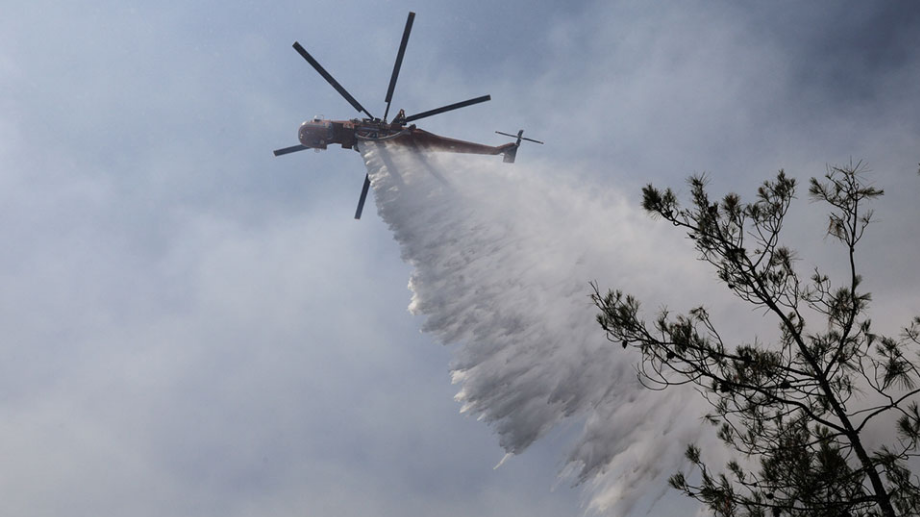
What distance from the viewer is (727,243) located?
7.29 metres

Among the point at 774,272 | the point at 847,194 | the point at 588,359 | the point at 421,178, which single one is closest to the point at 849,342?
the point at 774,272

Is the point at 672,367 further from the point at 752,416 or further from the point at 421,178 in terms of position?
the point at 421,178

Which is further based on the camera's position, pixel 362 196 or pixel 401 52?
pixel 362 196

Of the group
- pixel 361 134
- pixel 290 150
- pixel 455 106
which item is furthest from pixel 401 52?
pixel 290 150

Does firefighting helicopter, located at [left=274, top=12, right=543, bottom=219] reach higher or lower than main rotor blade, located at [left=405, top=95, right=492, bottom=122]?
higher

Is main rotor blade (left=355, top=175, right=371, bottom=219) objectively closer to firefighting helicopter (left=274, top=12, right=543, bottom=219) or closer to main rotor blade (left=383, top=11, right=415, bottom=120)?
firefighting helicopter (left=274, top=12, right=543, bottom=219)

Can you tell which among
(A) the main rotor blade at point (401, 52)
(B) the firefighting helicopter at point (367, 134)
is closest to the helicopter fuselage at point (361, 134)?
(B) the firefighting helicopter at point (367, 134)

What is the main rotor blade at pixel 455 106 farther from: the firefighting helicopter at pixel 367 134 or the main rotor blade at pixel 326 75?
the main rotor blade at pixel 326 75

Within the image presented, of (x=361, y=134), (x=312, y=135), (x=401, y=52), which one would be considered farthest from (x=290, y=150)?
(x=401, y=52)

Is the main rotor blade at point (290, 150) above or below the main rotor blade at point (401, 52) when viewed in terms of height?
above

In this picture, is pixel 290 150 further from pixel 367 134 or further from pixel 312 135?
pixel 367 134

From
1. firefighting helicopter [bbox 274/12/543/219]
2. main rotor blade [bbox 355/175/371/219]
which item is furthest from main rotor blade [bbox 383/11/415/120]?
main rotor blade [bbox 355/175/371/219]

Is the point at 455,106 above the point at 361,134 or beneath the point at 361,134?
beneath

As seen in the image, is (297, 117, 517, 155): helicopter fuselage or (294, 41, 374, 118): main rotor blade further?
(297, 117, 517, 155): helicopter fuselage
